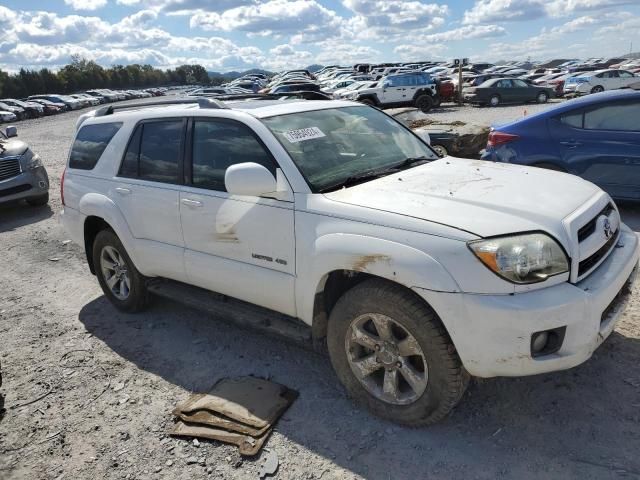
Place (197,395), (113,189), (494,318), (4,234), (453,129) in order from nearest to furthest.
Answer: (494,318)
(197,395)
(113,189)
(4,234)
(453,129)

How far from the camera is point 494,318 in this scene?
2.45 m

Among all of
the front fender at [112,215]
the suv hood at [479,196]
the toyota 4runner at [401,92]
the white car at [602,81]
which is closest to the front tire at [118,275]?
the front fender at [112,215]

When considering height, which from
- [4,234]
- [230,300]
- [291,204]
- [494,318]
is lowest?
[4,234]

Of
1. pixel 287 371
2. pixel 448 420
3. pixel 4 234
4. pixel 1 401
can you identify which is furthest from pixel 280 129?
pixel 4 234

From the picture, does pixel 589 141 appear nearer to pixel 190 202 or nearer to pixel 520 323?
pixel 520 323

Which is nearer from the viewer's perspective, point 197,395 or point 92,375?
point 197,395

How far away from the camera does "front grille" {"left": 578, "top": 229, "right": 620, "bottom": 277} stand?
268 centimetres

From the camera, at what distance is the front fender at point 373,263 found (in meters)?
2.54

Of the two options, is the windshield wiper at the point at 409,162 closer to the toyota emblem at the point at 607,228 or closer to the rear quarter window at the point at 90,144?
the toyota emblem at the point at 607,228

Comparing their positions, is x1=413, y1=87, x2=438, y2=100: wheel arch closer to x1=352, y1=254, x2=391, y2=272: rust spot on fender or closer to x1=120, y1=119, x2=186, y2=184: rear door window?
x1=120, y1=119, x2=186, y2=184: rear door window

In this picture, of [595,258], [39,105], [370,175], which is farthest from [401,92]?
[39,105]

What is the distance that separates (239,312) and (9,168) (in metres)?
7.32

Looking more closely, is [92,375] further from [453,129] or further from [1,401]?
[453,129]

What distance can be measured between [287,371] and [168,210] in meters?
1.46
